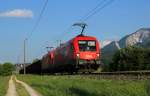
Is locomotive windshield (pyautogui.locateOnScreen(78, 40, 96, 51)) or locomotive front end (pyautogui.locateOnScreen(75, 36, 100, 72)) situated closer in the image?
locomotive front end (pyautogui.locateOnScreen(75, 36, 100, 72))

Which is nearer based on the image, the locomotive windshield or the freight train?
the freight train

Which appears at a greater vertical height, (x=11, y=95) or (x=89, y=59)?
(x=89, y=59)

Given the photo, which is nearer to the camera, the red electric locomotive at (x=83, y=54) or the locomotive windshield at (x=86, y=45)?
the red electric locomotive at (x=83, y=54)

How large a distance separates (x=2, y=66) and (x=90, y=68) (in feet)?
433

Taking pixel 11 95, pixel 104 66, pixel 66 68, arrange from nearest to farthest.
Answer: pixel 11 95
pixel 66 68
pixel 104 66

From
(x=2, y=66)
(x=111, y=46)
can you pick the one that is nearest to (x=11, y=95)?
(x=2, y=66)

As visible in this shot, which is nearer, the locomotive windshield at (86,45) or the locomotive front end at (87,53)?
the locomotive front end at (87,53)

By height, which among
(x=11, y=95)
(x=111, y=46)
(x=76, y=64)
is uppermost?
(x=111, y=46)

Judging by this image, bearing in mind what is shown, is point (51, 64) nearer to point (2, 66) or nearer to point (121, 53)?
point (121, 53)

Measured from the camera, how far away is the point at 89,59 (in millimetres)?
42188

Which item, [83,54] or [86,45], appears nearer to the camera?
[83,54]

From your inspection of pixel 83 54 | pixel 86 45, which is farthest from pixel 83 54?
pixel 86 45

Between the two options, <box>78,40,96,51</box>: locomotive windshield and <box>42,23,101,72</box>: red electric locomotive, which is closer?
<box>42,23,101,72</box>: red electric locomotive

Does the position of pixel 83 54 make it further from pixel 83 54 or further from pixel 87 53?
pixel 87 53
